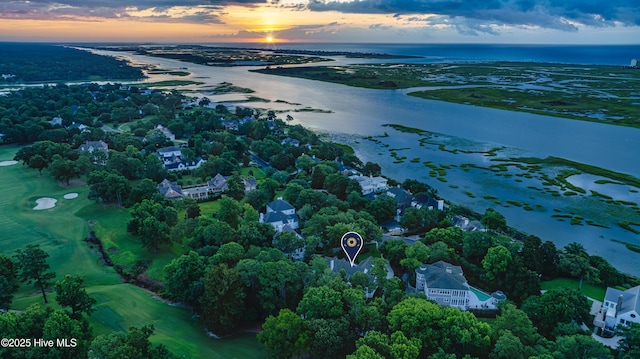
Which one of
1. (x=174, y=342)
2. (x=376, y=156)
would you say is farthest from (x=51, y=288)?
(x=376, y=156)

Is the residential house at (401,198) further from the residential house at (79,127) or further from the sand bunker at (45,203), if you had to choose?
the residential house at (79,127)

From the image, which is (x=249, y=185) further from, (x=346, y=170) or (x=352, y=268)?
(x=352, y=268)

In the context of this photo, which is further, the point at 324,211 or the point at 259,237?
the point at 324,211

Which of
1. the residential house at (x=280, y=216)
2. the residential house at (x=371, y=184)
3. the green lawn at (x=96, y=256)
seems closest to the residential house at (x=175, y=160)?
the green lawn at (x=96, y=256)

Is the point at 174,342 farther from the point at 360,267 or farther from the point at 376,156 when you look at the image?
the point at 376,156

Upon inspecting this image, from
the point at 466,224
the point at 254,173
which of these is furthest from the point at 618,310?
the point at 254,173
